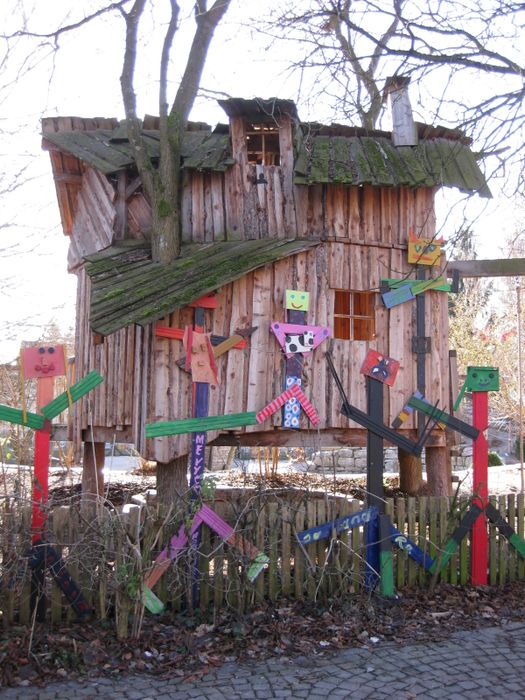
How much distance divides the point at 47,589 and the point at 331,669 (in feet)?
8.51

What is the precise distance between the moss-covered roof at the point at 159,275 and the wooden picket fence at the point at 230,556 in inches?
80.9

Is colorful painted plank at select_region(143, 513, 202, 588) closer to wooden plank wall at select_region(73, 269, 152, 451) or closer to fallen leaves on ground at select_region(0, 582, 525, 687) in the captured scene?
fallen leaves on ground at select_region(0, 582, 525, 687)

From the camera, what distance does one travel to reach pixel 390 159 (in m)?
9.01

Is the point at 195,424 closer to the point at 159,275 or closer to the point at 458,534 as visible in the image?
the point at 159,275

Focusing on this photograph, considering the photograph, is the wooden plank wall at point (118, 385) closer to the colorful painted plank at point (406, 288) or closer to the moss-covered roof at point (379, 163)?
the moss-covered roof at point (379, 163)

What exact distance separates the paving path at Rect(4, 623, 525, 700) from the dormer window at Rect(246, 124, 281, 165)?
6752 millimetres

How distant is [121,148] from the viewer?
9672 millimetres

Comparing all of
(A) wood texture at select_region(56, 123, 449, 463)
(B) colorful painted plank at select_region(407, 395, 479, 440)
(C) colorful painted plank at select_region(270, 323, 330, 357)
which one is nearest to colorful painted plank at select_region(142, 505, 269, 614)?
(A) wood texture at select_region(56, 123, 449, 463)

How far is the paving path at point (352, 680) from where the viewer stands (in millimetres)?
4809

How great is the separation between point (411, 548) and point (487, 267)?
4169mm

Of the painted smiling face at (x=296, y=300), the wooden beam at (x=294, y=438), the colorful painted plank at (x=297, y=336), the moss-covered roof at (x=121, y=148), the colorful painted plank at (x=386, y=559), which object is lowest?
the colorful painted plank at (x=386, y=559)

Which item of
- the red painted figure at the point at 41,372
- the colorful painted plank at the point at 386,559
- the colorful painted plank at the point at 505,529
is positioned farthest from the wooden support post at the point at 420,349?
the red painted figure at the point at 41,372

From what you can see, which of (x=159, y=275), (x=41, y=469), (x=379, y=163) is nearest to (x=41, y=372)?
(x=41, y=469)

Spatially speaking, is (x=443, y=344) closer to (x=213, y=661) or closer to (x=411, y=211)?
(x=411, y=211)
